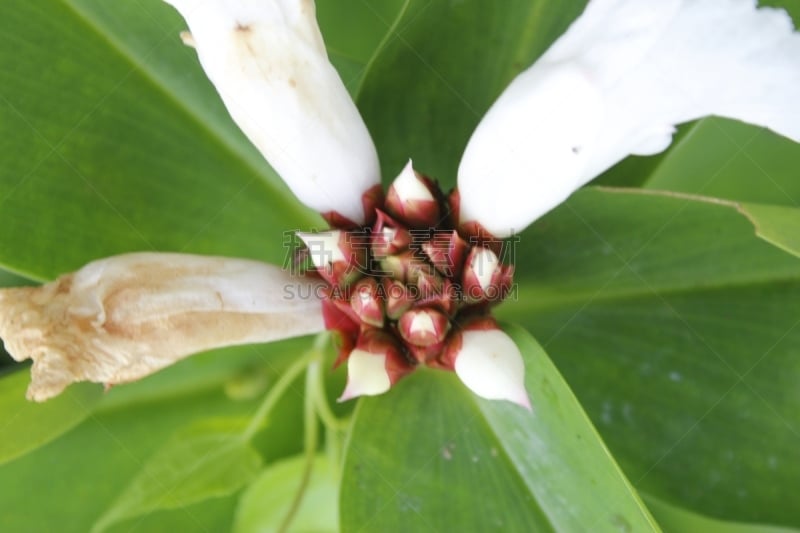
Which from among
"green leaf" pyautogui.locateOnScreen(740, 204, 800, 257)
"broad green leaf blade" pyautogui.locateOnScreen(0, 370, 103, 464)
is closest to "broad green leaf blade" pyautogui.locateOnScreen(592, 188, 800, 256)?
"green leaf" pyautogui.locateOnScreen(740, 204, 800, 257)

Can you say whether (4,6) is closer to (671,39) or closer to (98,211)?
(98,211)

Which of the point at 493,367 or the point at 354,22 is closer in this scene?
the point at 493,367

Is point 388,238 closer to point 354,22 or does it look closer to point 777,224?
point 777,224

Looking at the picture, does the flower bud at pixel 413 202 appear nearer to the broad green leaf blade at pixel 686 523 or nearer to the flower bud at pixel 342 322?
the flower bud at pixel 342 322

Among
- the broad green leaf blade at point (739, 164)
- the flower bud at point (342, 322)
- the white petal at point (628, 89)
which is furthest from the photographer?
the broad green leaf blade at point (739, 164)

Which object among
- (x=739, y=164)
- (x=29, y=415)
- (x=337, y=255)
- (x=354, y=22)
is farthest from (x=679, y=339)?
(x=29, y=415)

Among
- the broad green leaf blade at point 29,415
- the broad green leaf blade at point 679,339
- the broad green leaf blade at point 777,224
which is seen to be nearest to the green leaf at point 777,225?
the broad green leaf blade at point 777,224

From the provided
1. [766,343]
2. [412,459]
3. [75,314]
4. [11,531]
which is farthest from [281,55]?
[11,531]
